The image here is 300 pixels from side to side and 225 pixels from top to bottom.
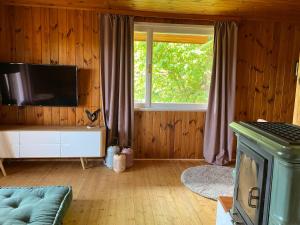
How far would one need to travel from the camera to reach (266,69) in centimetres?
400

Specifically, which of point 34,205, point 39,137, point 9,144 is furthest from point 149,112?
point 34,205

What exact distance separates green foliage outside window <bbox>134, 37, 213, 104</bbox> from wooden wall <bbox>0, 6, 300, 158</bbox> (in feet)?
1.01

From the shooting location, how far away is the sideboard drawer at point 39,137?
3.27 meters

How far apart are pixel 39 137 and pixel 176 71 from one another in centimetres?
217

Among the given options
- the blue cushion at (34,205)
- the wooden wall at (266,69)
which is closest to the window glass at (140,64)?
the wooden wall at (266,69)

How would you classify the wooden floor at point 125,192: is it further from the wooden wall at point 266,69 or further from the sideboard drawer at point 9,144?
the wooden wall at point 266,69

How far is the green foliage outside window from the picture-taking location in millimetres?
3850

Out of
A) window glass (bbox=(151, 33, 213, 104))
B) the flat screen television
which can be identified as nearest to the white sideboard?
the flat screen television

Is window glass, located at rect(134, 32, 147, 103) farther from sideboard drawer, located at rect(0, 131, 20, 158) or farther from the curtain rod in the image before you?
sideboard drawer, located at rect(0, 131, 20, 158)

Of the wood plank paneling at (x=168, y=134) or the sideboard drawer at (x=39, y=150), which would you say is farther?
the wood plank paneling at (x=168, y=134)

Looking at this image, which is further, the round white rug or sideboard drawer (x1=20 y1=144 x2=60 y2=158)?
sideboard drawer (x1=20 y1=144 x2=60 y2=158)

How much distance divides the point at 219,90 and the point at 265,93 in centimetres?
87

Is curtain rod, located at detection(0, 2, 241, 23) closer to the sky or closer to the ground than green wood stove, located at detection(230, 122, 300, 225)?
closer to the sky

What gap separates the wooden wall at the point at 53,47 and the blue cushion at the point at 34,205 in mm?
1696
